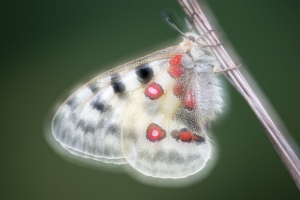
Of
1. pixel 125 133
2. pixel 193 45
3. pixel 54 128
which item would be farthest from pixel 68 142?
pixel 193 45

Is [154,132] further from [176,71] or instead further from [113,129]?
[176,71]

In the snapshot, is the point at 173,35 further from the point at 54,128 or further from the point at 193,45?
the point at 54,128

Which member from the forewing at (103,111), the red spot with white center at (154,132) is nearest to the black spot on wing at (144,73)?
the forewing at (103,111)

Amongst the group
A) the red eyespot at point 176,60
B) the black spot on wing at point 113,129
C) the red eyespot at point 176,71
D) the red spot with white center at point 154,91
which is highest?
the red eyespot at point 176,60

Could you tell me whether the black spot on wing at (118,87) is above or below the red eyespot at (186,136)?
above

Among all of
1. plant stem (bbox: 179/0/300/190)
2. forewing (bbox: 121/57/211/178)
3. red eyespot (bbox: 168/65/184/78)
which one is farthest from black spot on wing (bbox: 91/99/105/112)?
plant stem (bbox: 179/0/300/190)

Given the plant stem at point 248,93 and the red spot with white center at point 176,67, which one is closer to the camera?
the plant stem at point 248,93

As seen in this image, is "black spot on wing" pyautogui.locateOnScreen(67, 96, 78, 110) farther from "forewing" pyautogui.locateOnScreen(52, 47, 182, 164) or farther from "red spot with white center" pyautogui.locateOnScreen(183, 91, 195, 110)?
"red spot with white center" pyautogui.locateOnScreen(183, 91, 195, 110)

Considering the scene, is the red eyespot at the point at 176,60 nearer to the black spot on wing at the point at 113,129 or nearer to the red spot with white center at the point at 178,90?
the red spot with white center at the point at 178,90

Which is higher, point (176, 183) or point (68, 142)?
point (68, 142)
